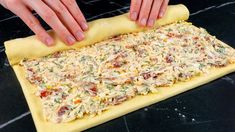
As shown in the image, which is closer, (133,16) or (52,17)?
(52,17)

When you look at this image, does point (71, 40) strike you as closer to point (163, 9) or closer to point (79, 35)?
point (79, 35)

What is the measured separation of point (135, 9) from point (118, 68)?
0.39 meters

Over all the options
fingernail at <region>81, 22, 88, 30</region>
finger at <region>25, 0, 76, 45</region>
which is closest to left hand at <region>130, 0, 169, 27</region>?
fingernail at <region>81, 22, 88, 30</region>

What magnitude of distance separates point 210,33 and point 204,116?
1.96 ft

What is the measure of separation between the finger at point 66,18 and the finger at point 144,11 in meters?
0.29

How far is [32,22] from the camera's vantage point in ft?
3.92

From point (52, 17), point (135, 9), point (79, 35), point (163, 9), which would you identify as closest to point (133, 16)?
point (135, 9)

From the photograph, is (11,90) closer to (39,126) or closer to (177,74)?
(39,126)

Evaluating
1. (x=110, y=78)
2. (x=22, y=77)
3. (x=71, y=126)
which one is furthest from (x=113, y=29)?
(x=71, y=126)

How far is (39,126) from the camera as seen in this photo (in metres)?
0.93

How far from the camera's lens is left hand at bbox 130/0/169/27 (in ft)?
4.55

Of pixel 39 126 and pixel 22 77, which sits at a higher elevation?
pixel 22 77

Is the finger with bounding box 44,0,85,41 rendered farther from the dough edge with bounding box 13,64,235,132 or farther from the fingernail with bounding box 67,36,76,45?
the dough edge with bounding box 13,64,235,132

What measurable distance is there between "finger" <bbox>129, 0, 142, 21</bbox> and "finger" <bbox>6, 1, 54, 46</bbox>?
1.31ft
